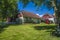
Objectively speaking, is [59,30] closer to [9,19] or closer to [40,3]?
[40,3]

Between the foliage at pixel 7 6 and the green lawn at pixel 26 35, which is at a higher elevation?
the foliage at pixel 7 6

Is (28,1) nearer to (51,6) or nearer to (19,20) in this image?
(51,6)

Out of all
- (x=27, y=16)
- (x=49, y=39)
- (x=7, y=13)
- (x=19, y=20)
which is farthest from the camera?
(x=27, y=16)

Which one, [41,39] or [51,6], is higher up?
[51,6]

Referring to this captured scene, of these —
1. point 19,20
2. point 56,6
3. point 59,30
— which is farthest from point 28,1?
point 19,20

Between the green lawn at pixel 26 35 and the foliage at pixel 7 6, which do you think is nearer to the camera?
the green lawn at pixel 26 35

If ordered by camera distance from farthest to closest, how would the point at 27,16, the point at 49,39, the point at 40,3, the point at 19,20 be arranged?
the point at 27,16 < the point at 19,20 < the point at 40,3 < the point at 49,39

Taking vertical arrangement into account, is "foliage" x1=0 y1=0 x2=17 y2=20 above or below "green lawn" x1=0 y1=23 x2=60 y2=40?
above

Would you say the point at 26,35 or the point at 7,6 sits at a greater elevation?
the point at 7,6

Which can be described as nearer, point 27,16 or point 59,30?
point 59,30

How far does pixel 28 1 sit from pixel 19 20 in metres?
29.4

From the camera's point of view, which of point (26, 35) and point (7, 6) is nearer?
point (26, 35)

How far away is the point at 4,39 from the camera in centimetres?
2388

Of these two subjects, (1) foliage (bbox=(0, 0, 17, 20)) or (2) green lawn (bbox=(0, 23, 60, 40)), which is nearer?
(2) green lawn (bbox=(0, 23, 60, 40))
